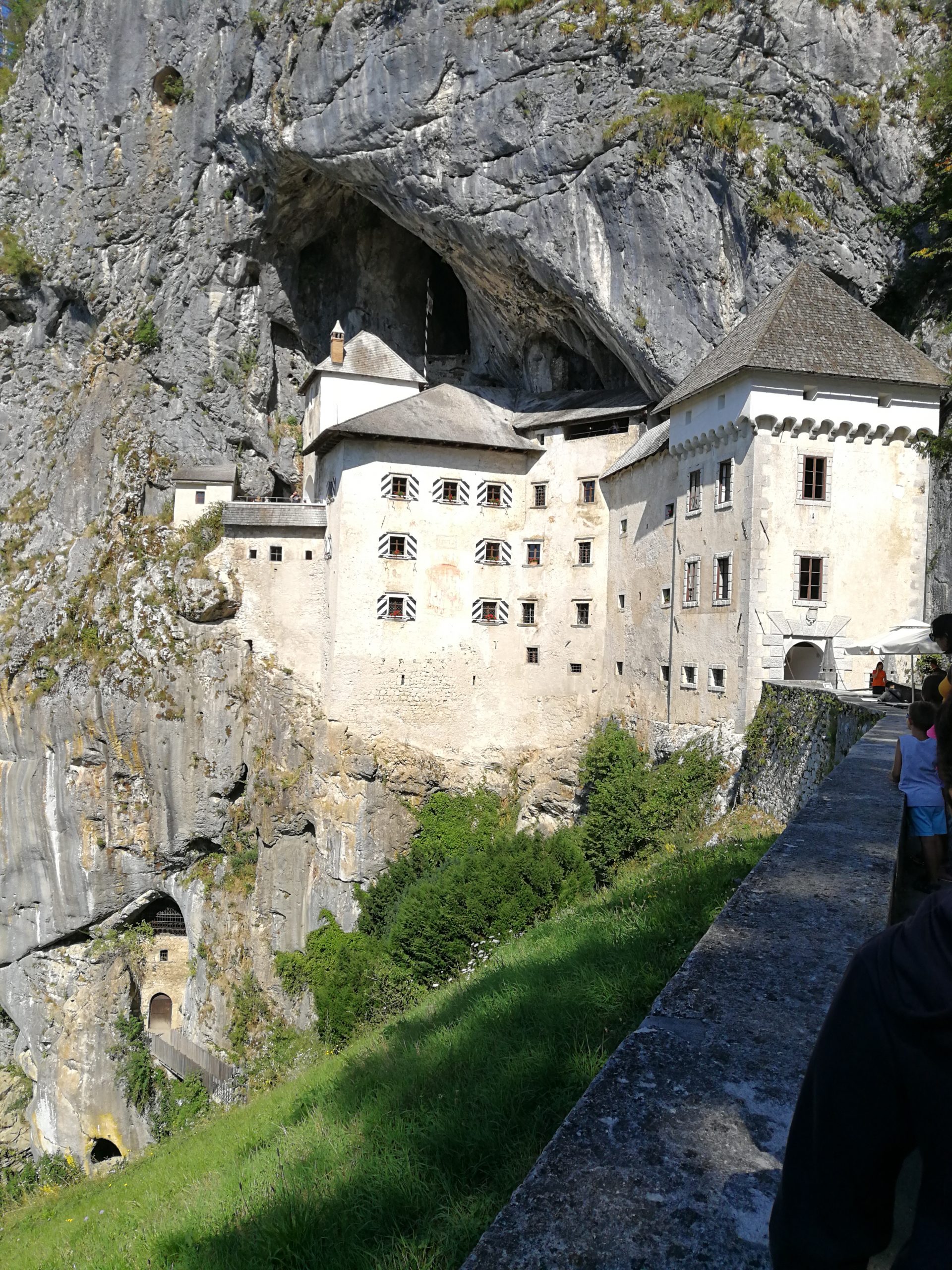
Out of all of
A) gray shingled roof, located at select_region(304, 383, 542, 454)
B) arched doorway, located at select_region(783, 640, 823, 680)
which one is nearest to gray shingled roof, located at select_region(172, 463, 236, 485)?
gray shingled roof, located at select_region(304, 383, 542, 454)

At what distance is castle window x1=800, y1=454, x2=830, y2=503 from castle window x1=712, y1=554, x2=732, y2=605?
2.23 meters

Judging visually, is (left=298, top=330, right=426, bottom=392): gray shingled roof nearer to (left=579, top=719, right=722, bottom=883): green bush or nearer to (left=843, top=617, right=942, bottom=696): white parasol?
(left=579, top=719, right=722, bottom=883): green bush

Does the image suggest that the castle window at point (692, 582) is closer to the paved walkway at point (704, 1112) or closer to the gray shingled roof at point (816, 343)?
the gray shingled roof at point (816, 343)

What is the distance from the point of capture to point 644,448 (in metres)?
25.1

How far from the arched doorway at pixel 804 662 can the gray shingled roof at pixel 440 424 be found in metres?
12.5

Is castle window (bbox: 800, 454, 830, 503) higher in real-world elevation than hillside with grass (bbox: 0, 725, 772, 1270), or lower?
higher

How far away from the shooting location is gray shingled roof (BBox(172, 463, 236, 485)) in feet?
98.0

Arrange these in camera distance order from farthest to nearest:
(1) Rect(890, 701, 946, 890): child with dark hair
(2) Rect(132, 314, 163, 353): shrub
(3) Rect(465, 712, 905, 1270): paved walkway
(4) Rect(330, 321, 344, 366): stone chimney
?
1. (2) Rect(132, 314, 163, 353): shrub
2. (4) Rect(330, 321, 344, 366): stone chimney
3. (1) Rect(890, 701, 946, 890): child with dark hair
4. (3) Rect(465, 712, 905, 1270): paved walkway

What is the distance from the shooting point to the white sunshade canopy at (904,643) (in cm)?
1573

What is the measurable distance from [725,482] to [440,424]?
11.4 metres

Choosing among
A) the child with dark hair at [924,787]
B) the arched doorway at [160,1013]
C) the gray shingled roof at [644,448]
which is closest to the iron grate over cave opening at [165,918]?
the arched doorway at [160,1013]

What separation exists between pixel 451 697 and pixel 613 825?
29.4ft

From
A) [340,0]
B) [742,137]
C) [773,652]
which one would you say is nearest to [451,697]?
[773,652]

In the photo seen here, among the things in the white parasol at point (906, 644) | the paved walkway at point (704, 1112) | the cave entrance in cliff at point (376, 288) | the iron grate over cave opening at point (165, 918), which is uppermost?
the cave entrance in cliff at point (376, 288)
